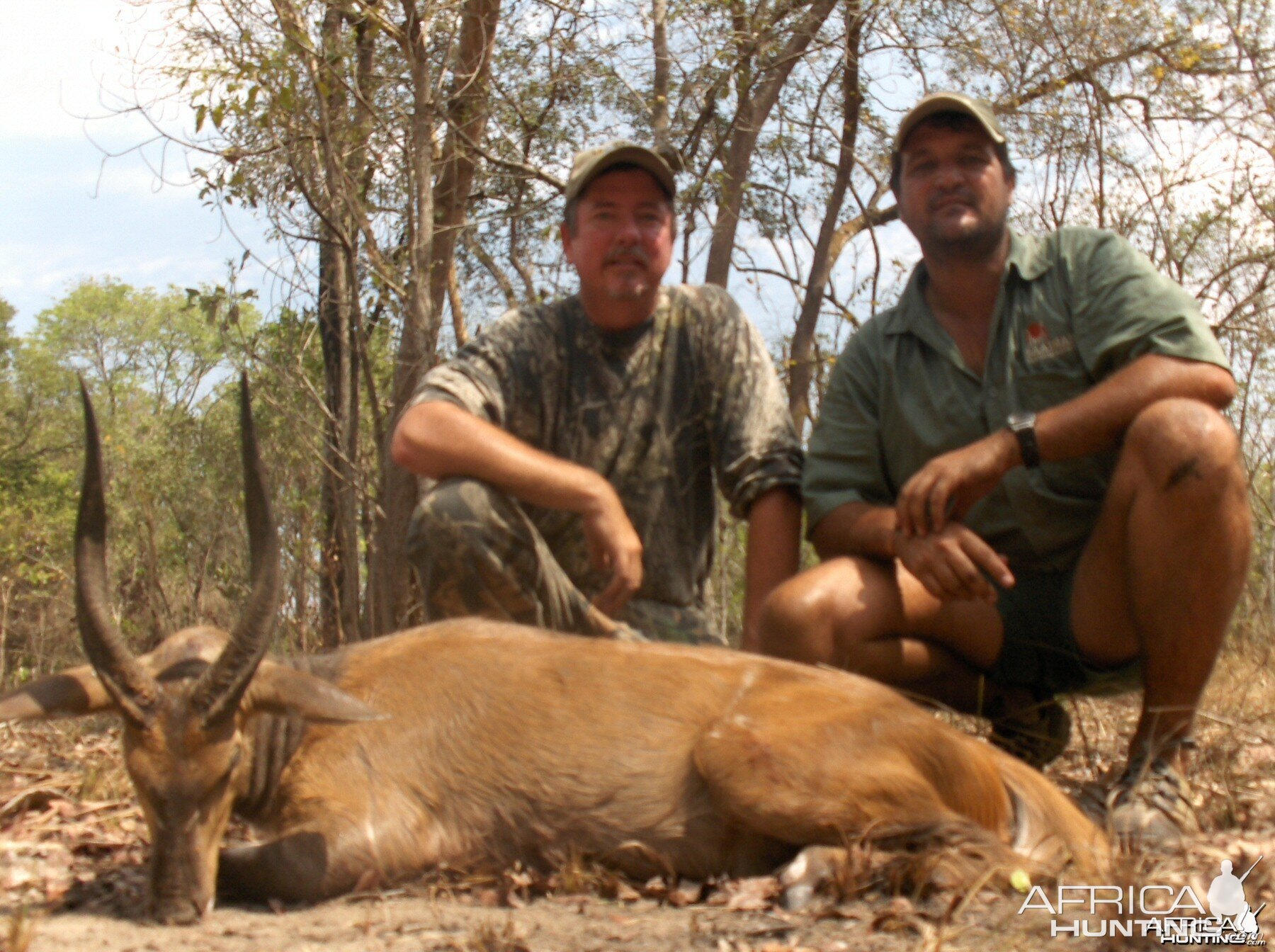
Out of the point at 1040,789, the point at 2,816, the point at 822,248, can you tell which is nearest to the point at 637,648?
the point at 1040,789

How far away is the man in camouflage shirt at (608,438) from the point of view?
4641mm

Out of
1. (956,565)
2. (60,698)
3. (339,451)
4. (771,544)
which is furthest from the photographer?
(339,451)

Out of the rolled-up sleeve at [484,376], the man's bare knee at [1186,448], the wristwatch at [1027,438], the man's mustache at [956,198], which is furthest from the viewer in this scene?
the rolled-up sleeve at [484,376]

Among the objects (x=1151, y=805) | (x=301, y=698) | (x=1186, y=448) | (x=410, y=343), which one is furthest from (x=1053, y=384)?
(x=410, y=343)

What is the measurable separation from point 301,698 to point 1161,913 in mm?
2163

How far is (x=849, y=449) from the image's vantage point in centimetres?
471

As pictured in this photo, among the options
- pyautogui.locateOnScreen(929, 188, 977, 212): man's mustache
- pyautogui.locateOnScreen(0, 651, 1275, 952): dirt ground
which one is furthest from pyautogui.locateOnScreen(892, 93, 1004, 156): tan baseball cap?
pyautogui.locateOnScreen(0, 651, 1275, 952): dirt ground

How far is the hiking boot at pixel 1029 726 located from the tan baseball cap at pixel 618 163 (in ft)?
7.90

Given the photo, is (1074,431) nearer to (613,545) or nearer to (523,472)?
(613,545)

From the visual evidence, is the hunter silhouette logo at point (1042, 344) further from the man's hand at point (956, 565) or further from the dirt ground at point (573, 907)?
the dirt ground at point (573, 907)

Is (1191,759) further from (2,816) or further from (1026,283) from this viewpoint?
(2,816)

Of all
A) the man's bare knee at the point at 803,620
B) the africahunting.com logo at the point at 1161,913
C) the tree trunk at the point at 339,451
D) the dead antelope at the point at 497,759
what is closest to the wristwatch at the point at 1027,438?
the man's bare knee at the point at 803,620

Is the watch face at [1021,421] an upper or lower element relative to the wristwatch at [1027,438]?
upper

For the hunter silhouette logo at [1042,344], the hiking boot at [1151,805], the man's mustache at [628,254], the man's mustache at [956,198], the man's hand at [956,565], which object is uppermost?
the man's mustache at [956,198]
